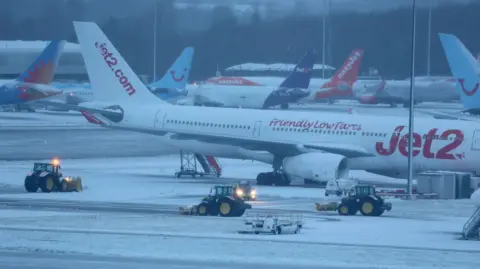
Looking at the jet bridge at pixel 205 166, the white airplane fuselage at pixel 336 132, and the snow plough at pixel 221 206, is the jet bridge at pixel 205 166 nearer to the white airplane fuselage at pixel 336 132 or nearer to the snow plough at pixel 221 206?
the white airplane fuselage at pixel 336 132

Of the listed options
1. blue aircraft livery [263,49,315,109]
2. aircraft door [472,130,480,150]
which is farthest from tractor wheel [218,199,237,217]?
blue aircraft livery [263,49,315,109]

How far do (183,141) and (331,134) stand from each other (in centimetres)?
746

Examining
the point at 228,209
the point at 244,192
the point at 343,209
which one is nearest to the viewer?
the point at 228,209

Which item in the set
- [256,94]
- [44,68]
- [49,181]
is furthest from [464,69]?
[256,94]

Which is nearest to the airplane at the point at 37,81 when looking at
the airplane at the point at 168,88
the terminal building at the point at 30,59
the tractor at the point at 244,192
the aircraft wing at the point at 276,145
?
the airplane at the point at 168,88

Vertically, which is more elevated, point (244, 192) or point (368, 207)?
point (244, 192)

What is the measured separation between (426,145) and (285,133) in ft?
22.5

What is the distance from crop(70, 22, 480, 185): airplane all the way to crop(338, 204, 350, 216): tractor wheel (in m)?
9.15

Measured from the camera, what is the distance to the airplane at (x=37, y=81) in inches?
2970

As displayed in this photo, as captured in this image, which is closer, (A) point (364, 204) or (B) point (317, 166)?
(A) point (364, 204)

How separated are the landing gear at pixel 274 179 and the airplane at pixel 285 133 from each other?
4 cm

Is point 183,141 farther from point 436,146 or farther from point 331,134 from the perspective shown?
point 436,146

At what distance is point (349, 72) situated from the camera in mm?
107438

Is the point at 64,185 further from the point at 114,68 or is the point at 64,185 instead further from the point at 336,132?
the point at 336,132
